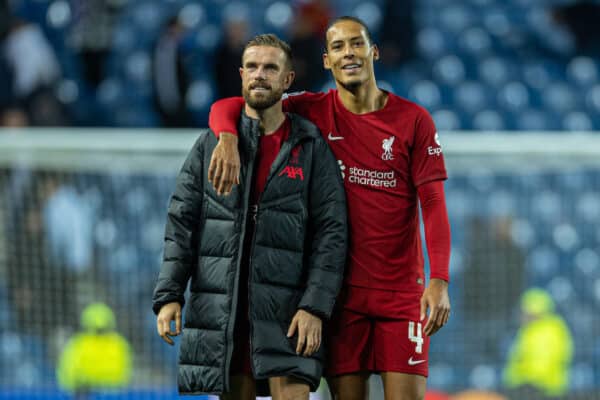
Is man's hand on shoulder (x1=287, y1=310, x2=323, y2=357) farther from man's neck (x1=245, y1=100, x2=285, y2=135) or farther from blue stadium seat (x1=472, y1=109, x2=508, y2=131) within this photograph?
blue stadium seat (x1=472, y1=109, x2=508, y2=131)

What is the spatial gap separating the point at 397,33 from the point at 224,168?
22.3 ft

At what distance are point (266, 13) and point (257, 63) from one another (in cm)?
744

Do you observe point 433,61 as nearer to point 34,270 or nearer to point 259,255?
point 34,270

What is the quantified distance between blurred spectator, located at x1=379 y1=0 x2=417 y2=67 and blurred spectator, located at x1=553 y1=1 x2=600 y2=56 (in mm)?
1552

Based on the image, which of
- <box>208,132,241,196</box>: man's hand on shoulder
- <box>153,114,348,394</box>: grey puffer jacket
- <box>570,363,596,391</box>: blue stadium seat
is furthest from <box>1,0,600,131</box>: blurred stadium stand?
<box>208,132,241,196</box>: man's hand on shoulder

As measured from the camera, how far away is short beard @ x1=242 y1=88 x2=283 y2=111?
399 cm

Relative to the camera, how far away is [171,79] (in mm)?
9867

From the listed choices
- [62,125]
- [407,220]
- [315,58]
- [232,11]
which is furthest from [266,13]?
[407,220]

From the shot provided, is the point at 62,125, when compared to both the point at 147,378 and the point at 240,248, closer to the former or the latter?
the point at 147,378

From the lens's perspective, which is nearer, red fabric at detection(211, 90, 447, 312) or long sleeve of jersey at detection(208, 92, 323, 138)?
long sleeve of jersey at detection(208, 92, 323, 138)

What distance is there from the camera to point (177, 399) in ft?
22.4

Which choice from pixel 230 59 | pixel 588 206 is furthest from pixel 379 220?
pixel 230 59

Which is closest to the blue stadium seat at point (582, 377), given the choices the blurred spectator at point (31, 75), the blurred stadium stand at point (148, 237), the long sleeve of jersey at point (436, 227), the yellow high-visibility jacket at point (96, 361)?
the blurred stadium stand at point (148, 237)

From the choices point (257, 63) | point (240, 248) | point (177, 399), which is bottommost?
point (177, 399)
